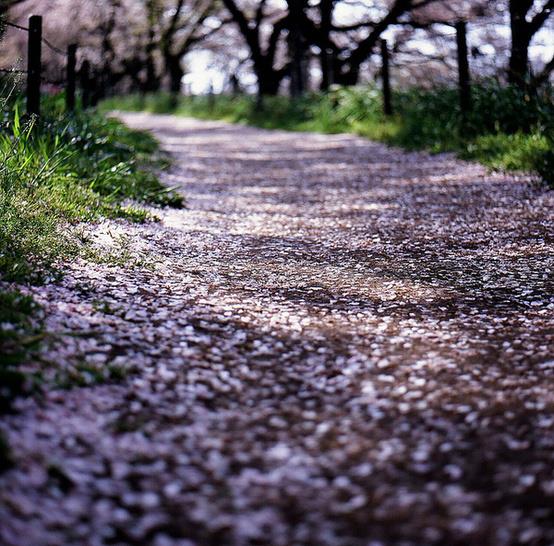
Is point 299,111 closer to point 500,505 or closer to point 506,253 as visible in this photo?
point 506,253

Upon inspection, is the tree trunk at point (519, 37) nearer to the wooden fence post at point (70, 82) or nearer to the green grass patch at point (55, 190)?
the green grass patch at point (55, 190)

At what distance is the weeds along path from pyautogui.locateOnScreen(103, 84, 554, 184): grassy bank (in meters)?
3.27

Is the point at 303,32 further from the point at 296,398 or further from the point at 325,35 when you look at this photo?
the point at 296,398

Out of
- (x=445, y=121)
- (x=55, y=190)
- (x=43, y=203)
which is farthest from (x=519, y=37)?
(x=43, y=203)

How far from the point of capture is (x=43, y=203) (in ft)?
15.5

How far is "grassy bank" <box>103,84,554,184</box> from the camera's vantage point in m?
8.21

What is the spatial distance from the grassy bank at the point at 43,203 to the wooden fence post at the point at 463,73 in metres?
4.84

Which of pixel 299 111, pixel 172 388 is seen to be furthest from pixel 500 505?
pixel 299 111

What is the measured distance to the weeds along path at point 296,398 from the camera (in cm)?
185

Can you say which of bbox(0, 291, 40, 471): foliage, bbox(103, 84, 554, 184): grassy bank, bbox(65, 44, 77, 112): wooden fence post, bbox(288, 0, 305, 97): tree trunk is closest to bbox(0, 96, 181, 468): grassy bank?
bbox(0, 291, 40, 471): foliage

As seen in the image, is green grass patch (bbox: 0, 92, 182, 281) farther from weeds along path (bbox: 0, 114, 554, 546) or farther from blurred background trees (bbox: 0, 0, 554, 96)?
blurred background trees (bbox: 0, 0, 554, 96)

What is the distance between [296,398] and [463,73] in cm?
922

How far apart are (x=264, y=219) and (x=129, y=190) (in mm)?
1250

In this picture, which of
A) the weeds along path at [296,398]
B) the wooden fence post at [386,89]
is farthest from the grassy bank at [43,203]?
the wooden fence post at [386,89]
